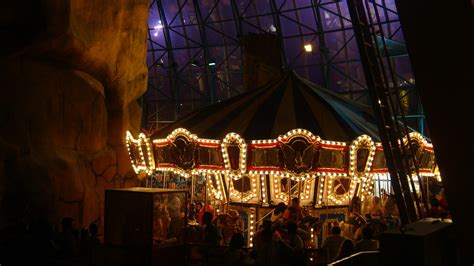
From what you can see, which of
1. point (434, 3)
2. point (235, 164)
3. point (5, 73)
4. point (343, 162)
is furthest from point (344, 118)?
point (5, 73)

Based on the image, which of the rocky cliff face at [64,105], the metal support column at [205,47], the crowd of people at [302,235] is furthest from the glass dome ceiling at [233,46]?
the crowd of people at [302,235]

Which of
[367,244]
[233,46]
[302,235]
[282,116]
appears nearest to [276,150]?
[282,116]

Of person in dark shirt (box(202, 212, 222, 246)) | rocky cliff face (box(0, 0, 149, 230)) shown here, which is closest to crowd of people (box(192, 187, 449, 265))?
person in dark shirt (box(202, 212, 222, 246))

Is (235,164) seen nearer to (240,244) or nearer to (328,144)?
(328,144)

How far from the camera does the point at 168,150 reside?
9.56 m

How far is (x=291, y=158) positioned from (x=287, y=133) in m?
0.45

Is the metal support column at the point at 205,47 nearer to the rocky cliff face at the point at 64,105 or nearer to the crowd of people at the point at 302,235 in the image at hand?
the rocky cliff face at the point at 64,105

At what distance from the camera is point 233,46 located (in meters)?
22.6

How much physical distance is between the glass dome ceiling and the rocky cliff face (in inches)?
342

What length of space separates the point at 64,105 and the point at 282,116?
4.72 meters

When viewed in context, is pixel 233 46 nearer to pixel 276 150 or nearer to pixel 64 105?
pixel 64 105

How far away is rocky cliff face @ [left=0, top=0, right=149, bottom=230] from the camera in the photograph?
895 centimetres

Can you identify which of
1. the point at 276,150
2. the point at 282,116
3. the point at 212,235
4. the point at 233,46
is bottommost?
the point at 212,235

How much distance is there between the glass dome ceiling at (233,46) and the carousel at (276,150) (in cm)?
975
